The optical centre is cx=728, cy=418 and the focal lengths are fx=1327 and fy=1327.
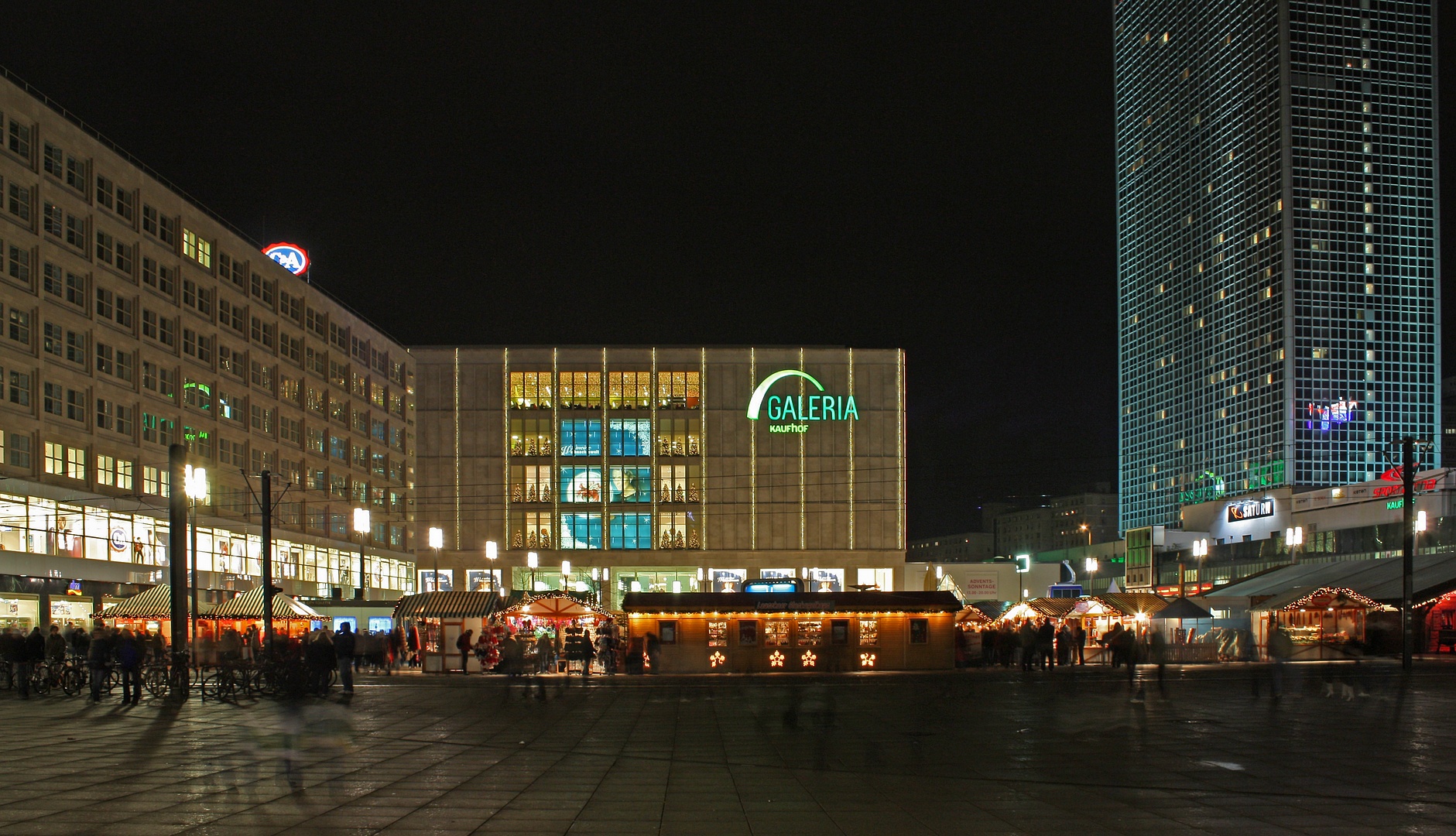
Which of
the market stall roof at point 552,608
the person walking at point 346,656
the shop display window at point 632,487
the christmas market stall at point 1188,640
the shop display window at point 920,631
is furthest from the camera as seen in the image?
the shop display window at point 632,487

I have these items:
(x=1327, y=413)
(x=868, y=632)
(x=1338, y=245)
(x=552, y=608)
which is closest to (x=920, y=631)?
(x=868, y=632)

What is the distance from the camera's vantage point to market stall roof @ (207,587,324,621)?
4694cm

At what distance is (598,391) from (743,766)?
3249 inches

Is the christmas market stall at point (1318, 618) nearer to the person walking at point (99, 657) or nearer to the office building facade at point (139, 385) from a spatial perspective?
the person walking at point (99, 657)

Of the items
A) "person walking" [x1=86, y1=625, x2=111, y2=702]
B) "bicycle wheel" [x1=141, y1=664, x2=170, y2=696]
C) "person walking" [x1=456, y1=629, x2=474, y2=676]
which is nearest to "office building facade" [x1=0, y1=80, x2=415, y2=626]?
"person walking" [x1=456, y1=629, x2=474, y2=676]

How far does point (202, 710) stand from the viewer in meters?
27.6

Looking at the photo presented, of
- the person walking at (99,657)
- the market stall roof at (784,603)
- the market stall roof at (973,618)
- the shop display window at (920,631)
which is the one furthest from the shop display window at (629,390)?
the person walking at (99,657)

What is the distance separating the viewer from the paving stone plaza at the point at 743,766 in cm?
1307

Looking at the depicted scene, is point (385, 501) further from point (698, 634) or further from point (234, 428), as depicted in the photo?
point (698, 634)

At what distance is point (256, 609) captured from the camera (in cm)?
4853

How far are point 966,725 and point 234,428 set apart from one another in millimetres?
59517

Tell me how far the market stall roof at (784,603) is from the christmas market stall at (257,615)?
1213cm

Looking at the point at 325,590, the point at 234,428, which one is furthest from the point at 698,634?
the point at 325,590

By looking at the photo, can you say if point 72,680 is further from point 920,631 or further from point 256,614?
point 920,631
